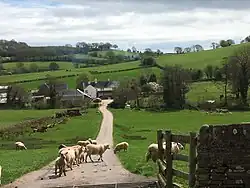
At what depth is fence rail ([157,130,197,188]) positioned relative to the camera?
533 inches

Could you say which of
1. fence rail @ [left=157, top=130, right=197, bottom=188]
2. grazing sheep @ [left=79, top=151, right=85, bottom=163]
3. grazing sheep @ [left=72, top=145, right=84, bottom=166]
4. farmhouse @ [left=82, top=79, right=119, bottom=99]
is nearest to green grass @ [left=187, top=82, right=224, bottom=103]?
farmhouse @ [left=82, top=79, right=119, bottom=99]

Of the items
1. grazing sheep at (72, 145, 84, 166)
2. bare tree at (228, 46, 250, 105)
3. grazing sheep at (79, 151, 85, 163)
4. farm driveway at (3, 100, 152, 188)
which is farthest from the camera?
bare tree at (228, 46, 250, 105)

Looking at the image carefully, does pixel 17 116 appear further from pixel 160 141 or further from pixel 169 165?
pixel 169 165

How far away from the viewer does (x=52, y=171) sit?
26.1m

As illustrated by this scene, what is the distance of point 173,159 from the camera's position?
16.3m

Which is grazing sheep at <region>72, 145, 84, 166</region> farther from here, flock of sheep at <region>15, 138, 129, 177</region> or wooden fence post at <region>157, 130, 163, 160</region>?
wooden fence post at <region>157, 130, 163, 160</region>

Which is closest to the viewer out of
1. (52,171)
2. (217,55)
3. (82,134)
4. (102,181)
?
(102,181)

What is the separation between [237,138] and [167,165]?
13.8 feet

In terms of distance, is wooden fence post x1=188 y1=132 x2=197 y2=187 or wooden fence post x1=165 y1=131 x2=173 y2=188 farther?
wooden fence post x1=165 y1=131 x2=173 y2=188

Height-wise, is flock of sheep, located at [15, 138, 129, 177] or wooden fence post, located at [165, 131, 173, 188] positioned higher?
wooden fence post, located at [165, 131, 173, 188]

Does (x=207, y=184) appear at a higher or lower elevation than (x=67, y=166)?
higher

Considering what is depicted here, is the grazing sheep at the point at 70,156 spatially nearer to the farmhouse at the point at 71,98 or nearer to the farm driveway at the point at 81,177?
the farm driveway at the point at 81,177

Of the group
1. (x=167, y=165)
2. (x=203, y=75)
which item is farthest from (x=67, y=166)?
(x=203, y=75)

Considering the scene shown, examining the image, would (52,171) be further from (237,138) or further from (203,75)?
(203,75)
